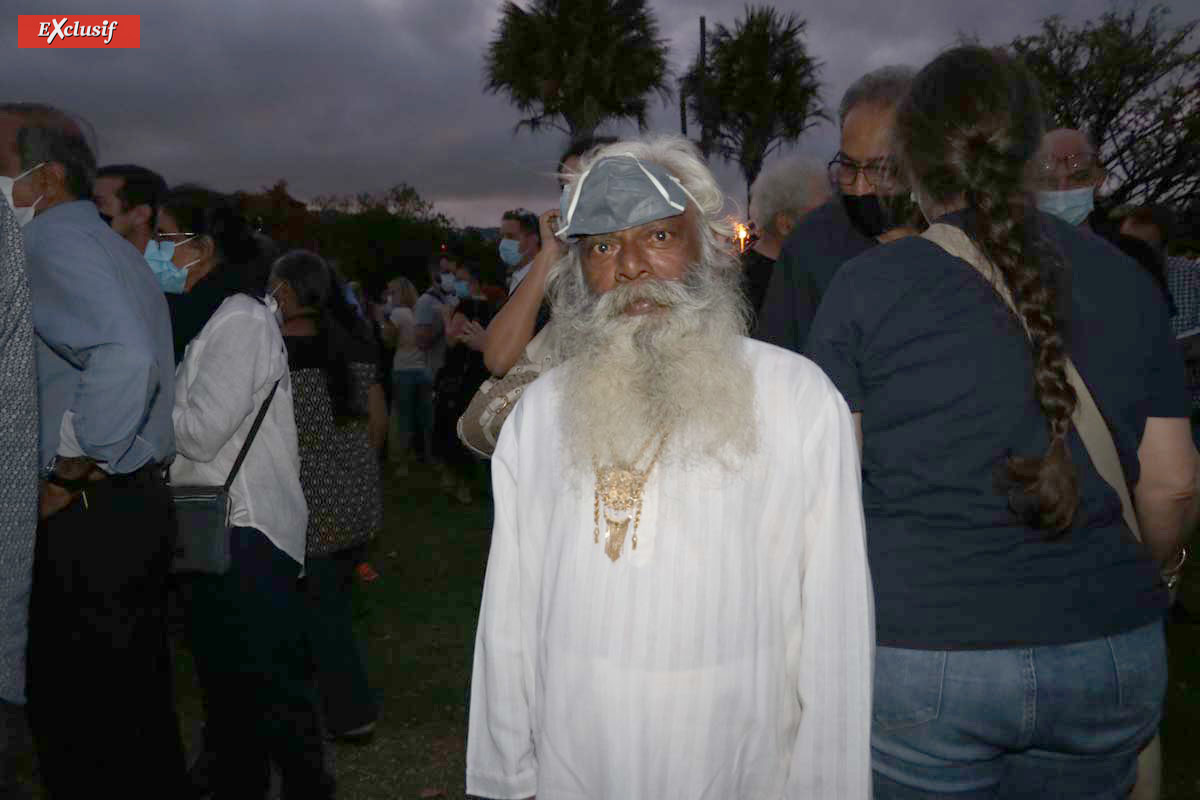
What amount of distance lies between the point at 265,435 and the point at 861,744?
8.28ft

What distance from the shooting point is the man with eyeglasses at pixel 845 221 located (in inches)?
107

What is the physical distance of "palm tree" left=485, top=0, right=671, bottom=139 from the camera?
32.0 metres

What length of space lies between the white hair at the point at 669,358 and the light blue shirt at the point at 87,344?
55.1 inches

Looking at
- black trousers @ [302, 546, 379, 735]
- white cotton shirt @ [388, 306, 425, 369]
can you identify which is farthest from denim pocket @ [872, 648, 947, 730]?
white cotton shirt @ [388, 306, 425, 369]

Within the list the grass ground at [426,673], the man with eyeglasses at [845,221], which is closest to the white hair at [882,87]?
the man with eyeglasses at [845,221]

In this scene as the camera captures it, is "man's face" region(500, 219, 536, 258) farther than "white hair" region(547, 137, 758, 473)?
Yes

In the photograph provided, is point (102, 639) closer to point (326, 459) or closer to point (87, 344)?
point (87, 344)

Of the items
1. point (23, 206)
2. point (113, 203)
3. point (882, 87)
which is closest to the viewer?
point (882, 87)

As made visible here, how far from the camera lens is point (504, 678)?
6.47ft

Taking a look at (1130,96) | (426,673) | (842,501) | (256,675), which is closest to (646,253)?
(842,501)

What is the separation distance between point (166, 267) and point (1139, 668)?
11.7 ft

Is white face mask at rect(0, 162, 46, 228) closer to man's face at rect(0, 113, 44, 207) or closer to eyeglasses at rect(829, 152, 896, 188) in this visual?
man's face at rect(0, 113, 44, 207)

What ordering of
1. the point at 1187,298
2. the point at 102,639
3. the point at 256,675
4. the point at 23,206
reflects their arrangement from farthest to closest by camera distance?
the point at 1187,298
the point at 256,675
the point at 23,206
the point at 102,639

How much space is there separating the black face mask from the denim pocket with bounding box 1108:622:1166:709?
3.91 ft
